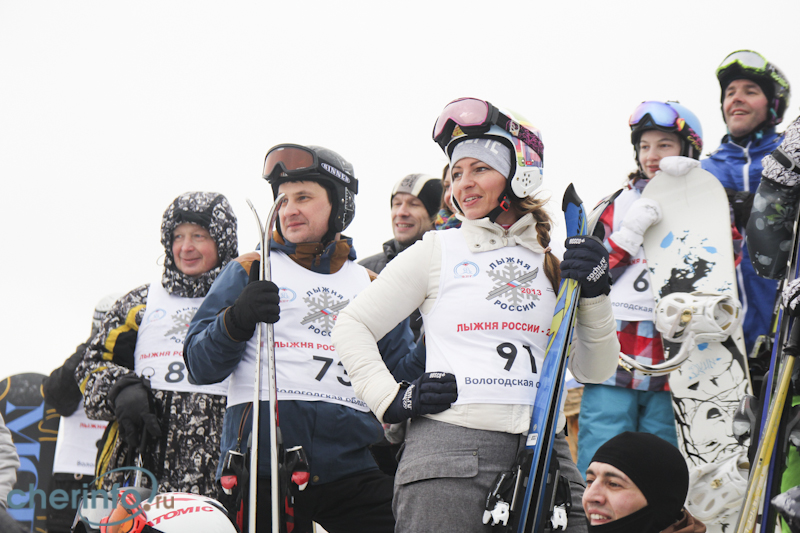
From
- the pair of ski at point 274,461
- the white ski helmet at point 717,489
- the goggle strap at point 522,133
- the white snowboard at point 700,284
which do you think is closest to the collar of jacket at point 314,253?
the pair of ski at point 274,461

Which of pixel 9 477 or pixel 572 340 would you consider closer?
pixel 572 340

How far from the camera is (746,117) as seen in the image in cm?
530

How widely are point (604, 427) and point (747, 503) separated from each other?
158 cm

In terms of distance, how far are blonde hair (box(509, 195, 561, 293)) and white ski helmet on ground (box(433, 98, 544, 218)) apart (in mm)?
45

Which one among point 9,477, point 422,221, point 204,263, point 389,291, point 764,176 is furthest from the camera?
point 422,221

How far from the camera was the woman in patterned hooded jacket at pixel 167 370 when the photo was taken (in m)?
4.61

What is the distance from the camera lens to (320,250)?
13.1 ft

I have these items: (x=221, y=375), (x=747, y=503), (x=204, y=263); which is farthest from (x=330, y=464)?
(x=204, y=263)

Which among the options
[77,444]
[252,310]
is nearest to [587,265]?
[252,310]

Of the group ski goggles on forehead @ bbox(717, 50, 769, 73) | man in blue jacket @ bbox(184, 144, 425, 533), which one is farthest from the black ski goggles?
ski goggles on forehead @ bbox(717, 50, 769, 73)

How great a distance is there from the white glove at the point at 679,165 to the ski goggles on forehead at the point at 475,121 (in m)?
2.17

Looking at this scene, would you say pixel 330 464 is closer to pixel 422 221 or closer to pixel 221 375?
pixel 221 375

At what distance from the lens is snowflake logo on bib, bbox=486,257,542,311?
9.57 ft

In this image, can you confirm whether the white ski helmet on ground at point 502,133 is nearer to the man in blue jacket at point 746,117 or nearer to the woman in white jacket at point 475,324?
the woman in white jacket at point 475,324
